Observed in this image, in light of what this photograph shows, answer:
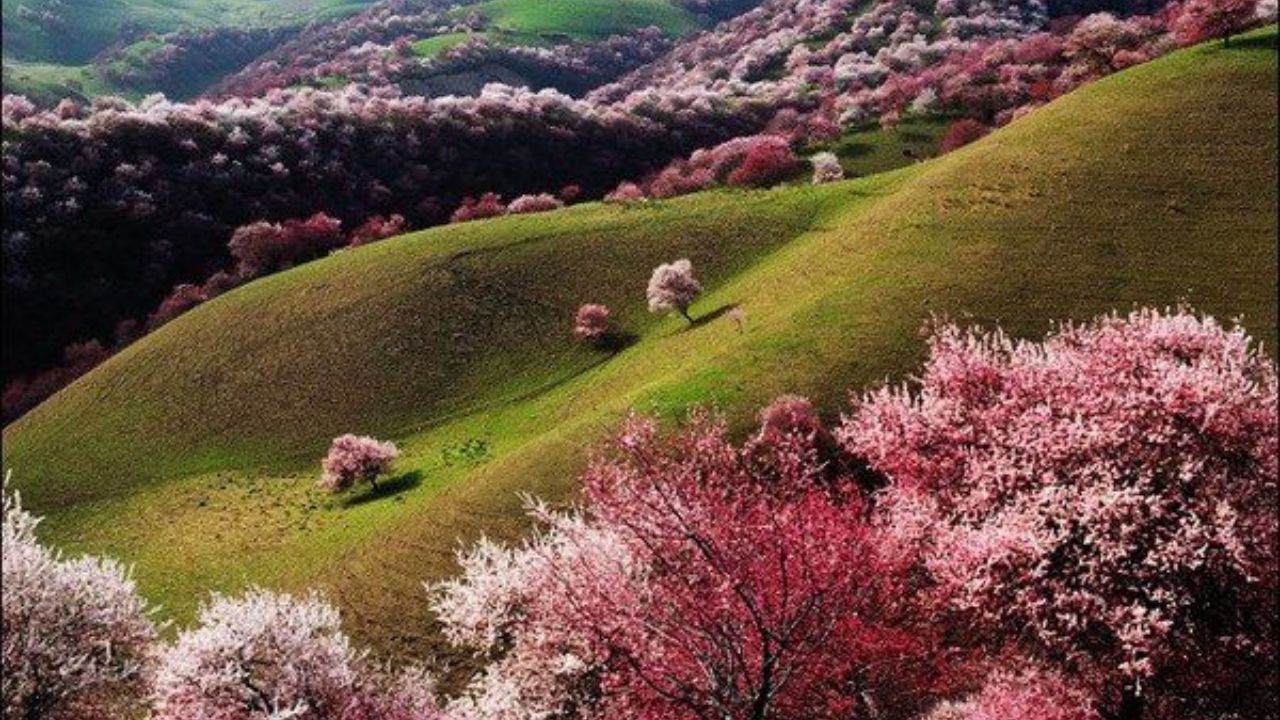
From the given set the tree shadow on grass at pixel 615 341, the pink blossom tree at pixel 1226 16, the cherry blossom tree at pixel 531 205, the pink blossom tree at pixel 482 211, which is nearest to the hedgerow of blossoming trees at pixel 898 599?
the tree shadow on grass at pixel 615 341

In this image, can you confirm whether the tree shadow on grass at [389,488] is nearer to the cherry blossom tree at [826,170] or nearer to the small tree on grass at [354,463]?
the small tree on grass at [354,463]

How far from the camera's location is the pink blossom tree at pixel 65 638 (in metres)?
23.1

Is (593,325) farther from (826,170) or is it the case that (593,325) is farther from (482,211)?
(826,170)

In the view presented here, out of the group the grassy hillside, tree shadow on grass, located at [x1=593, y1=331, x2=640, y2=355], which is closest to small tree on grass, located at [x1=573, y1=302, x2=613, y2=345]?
tree shadow on grass, located at [x1=593, y1=331, x2=640, y2=355]

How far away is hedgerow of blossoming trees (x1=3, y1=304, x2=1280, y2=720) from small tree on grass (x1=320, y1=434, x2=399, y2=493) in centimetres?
1985

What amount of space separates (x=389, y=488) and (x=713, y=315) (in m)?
23.1

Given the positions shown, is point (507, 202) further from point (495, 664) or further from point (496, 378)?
point (495, 664)

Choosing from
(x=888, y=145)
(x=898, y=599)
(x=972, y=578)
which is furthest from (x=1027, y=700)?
(x=888, y=145)

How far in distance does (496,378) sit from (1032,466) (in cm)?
4064

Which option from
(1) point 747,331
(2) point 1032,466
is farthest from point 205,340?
(2) point 1032,466

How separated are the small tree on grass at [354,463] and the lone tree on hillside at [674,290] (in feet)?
67.0

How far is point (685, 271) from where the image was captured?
6166 centimetres

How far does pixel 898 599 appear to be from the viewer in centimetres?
2695

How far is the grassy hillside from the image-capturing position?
4234 centimetres
